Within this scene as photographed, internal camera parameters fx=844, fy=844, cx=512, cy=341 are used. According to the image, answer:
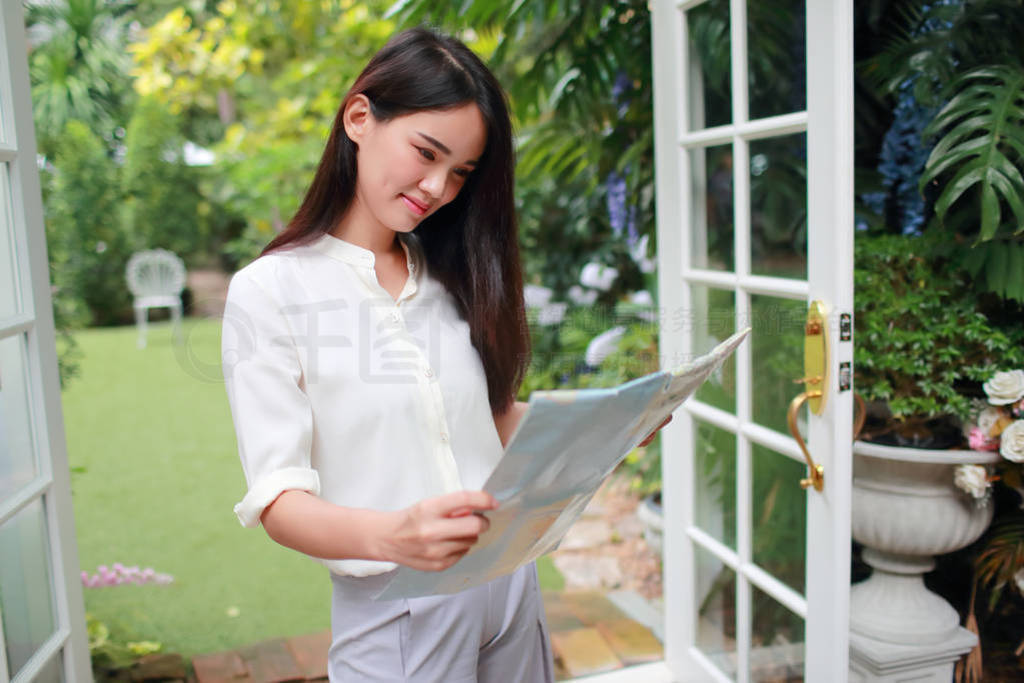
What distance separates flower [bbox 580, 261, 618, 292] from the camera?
381cm

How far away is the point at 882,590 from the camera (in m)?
1.91

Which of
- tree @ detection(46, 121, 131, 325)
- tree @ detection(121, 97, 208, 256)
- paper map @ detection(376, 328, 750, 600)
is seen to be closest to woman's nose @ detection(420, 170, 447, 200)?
paper map @ detection(376, 328, 750, 600)

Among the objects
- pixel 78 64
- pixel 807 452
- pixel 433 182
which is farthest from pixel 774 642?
pixel 78 64

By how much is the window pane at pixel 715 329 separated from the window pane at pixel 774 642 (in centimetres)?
43

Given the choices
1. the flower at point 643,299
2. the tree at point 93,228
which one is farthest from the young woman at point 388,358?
the tree at point 93,228

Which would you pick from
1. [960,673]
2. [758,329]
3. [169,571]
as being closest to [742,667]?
[960,673]

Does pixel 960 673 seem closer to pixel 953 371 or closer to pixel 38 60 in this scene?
pixel 953 371

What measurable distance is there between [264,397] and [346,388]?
0.38 feet

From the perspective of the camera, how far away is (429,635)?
105 cm

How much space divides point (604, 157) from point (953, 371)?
1324mm

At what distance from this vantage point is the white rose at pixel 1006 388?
1.71m

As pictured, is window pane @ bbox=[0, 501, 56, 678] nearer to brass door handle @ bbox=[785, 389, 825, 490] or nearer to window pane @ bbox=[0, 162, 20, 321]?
window pane @ bbox=[0, 162, 20, 321]

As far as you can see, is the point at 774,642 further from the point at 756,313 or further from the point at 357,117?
the point at 357,117

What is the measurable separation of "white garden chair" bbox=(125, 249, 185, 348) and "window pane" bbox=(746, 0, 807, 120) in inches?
275
